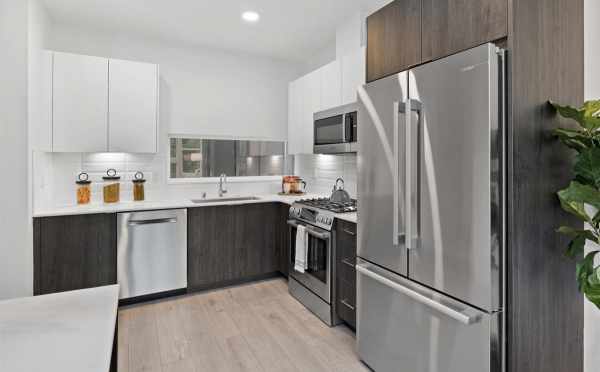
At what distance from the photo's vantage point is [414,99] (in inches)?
66.7

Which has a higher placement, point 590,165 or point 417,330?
point 590,165

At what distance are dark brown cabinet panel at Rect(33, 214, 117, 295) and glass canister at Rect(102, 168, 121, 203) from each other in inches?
17.3

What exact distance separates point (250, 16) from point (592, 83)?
8.75ft

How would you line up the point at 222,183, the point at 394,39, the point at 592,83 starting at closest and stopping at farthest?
1. the point at 592,83
2. the point at 394,39
3. the point at 222,183

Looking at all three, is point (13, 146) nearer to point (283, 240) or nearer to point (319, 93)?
point (283, 240)

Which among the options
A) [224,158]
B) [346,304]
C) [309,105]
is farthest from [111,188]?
[346,304]

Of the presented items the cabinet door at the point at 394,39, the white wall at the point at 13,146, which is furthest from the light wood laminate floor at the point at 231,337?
the cabinet door at the point at 394,39

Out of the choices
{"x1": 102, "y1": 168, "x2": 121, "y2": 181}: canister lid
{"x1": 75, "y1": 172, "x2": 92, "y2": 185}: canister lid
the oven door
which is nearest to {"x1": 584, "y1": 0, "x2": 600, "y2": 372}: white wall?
the oven door

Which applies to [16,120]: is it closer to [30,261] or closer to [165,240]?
[30,261]

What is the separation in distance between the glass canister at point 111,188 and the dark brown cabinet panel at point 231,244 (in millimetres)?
789

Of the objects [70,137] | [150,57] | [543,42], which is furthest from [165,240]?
[543,42]

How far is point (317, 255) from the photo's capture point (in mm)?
2834

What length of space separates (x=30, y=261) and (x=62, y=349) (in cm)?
223

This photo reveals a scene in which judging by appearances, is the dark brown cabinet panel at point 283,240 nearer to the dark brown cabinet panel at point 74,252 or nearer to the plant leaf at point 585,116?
the dark brown cabinet panel at point 74,252
